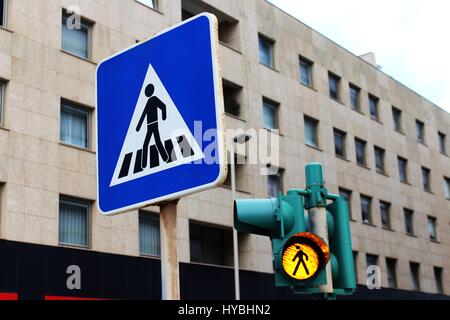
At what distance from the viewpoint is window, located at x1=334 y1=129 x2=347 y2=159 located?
36469 millimetres

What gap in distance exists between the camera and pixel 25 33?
73.8 ft

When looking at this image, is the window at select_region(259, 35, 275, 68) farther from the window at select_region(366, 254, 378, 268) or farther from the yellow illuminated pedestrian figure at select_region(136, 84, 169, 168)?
the yellow illuminated pedestrian figure at select_region(136, 84, 169, 168)

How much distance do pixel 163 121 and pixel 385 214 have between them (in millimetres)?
36632

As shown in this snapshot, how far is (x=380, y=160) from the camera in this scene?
40562 millimetres

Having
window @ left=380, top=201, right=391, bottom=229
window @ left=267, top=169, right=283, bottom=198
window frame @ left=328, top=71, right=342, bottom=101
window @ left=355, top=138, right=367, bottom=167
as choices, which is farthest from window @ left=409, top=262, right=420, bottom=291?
window @ left=267, top=169, right=283, bottom=198

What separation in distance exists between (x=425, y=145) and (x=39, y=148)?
2929 cm

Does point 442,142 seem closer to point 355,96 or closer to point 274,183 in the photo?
point 355,96

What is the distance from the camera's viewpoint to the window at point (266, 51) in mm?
32697

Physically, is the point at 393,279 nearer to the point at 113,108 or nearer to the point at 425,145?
the point at 425,145

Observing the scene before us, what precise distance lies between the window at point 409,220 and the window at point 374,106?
5.34 m

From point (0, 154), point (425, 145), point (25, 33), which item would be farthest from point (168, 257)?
point (425, 145)

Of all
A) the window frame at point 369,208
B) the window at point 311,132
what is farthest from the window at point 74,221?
the window frame at point 369,208

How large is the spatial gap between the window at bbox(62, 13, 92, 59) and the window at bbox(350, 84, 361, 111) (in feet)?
58.0
